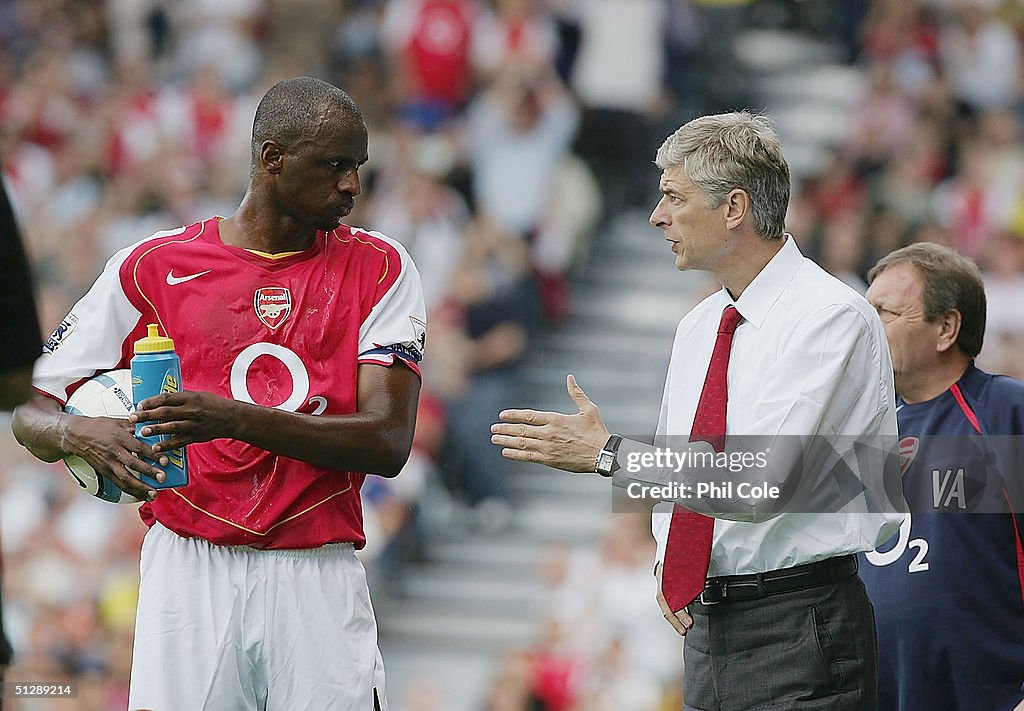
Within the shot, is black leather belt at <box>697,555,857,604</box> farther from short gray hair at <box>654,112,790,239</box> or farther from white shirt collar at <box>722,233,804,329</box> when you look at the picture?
short gray hair at <box>654,112,790,239</box>

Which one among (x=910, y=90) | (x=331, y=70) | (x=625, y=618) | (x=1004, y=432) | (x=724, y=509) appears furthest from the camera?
(x=331, y=70)

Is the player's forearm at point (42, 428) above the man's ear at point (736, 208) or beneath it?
beneath

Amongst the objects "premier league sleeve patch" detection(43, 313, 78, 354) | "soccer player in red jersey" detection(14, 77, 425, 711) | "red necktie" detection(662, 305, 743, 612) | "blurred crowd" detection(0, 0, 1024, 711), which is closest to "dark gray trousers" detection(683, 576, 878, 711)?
"red necktie" detection(662, 305, 743, 612)

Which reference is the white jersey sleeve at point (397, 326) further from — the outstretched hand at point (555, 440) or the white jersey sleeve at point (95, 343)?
the white jersey sleeve at point (95, 343)

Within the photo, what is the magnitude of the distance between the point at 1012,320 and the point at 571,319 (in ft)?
10.7

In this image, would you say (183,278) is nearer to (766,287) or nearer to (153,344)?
(153,344)

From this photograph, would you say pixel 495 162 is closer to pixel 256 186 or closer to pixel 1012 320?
pixel 1012 320

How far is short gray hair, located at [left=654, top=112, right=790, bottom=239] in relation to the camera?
146 inches

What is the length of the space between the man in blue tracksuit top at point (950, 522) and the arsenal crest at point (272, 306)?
175cm

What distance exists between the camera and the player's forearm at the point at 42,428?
3609 millimetres

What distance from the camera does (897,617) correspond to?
423 centimetres

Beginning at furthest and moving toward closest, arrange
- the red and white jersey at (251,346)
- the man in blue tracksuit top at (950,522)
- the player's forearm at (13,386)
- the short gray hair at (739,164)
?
the man in blue tracksuit top at (950,522)
the short gray hair at (739,164)
the red and white jersey at (251,346)
the player's forearm at (13,386)

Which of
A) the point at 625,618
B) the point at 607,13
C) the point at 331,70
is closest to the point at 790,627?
the point at 625,618

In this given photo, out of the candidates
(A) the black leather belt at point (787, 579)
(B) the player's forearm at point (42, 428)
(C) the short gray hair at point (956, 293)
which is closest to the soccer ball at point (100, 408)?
(B) the player's forearm at point (42, 428)
